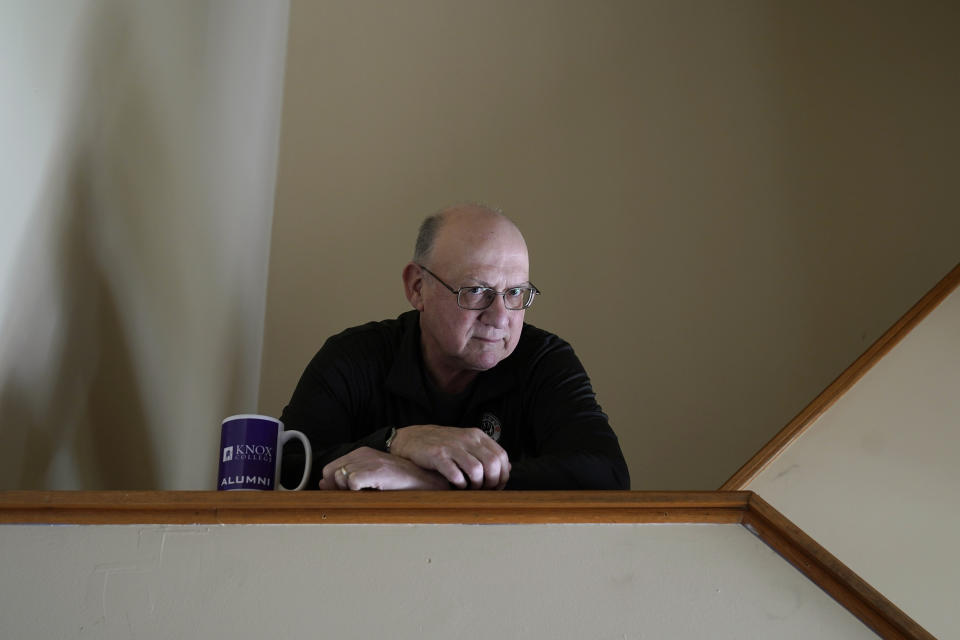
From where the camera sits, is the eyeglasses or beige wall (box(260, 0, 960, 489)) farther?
beige wall (box(260, 0, 960, 489))

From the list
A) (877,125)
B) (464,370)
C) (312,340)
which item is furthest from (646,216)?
(464,370)

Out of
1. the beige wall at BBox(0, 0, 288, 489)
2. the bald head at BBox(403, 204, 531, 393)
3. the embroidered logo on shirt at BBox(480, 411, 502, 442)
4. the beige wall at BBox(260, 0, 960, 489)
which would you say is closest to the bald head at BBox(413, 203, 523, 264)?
the bald head at BBox(403, 204, 531, 393)

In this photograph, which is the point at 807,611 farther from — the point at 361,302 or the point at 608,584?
the point at 361,302

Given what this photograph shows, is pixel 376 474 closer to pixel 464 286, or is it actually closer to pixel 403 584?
pixel 403 584

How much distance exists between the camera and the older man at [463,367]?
137 centimetres

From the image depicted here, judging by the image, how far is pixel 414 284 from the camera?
5.03ft

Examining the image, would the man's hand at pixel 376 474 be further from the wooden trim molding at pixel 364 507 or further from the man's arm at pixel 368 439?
the wooden trim molding at pixel 364 507

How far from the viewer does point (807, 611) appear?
79 centimetres

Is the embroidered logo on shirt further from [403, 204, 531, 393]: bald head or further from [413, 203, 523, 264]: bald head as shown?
[413, 203, 523, 264]: bald head

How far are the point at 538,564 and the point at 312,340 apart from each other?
160cm

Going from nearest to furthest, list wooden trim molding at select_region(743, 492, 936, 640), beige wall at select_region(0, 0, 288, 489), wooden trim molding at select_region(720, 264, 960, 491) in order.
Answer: wooden trim molding at select_region(743, 492, 936, 640), beige wall at select_region(0, 0, 288, 489), wooden trim molding at select_region(720, 264, 960, 491)

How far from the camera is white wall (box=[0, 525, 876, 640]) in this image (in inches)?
30.2

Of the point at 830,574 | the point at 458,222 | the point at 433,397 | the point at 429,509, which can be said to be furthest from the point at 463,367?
the point at 830,574

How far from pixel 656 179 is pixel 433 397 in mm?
1241
